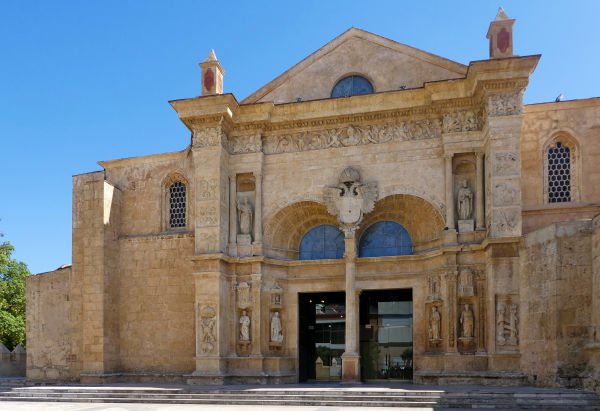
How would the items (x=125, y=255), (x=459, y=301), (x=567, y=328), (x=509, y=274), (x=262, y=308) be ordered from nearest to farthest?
(x=567, y=328), (x=509, y=274), (x=459, y=301), (x=262, y=308), (x=125, y=255)

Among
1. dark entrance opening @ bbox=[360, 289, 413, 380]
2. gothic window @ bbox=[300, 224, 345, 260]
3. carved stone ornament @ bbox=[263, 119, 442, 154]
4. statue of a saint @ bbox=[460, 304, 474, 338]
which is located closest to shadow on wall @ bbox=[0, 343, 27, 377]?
gothic window @ bbox=[300, 224, 345, 260]

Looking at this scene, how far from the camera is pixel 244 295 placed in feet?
70.4

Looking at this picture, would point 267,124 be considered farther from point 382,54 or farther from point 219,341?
point 219,341

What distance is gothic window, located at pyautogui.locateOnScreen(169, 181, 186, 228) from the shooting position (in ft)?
78.6

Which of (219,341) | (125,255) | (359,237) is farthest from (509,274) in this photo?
(125,255)

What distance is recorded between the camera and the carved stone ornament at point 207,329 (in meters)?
20.6

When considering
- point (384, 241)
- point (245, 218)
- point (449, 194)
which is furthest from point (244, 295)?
point (449, 194)

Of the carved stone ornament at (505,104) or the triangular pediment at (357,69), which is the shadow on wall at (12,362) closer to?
the triangular pediment at (357,69)

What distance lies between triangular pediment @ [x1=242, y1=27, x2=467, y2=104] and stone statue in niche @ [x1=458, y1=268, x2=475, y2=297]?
23.3ft

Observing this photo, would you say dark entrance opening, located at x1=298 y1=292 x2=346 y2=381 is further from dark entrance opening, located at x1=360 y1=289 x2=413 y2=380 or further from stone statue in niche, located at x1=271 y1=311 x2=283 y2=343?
stone statue in niche, located at x1=271 y1=311 x2=283 y2=343

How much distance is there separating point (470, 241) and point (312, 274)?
20.0ft

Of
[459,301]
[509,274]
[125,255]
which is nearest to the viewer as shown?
[509,274]

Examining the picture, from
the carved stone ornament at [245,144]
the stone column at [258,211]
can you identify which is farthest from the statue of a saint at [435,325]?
the carved stone ornament at [245,144]

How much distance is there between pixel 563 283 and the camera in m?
16.5
